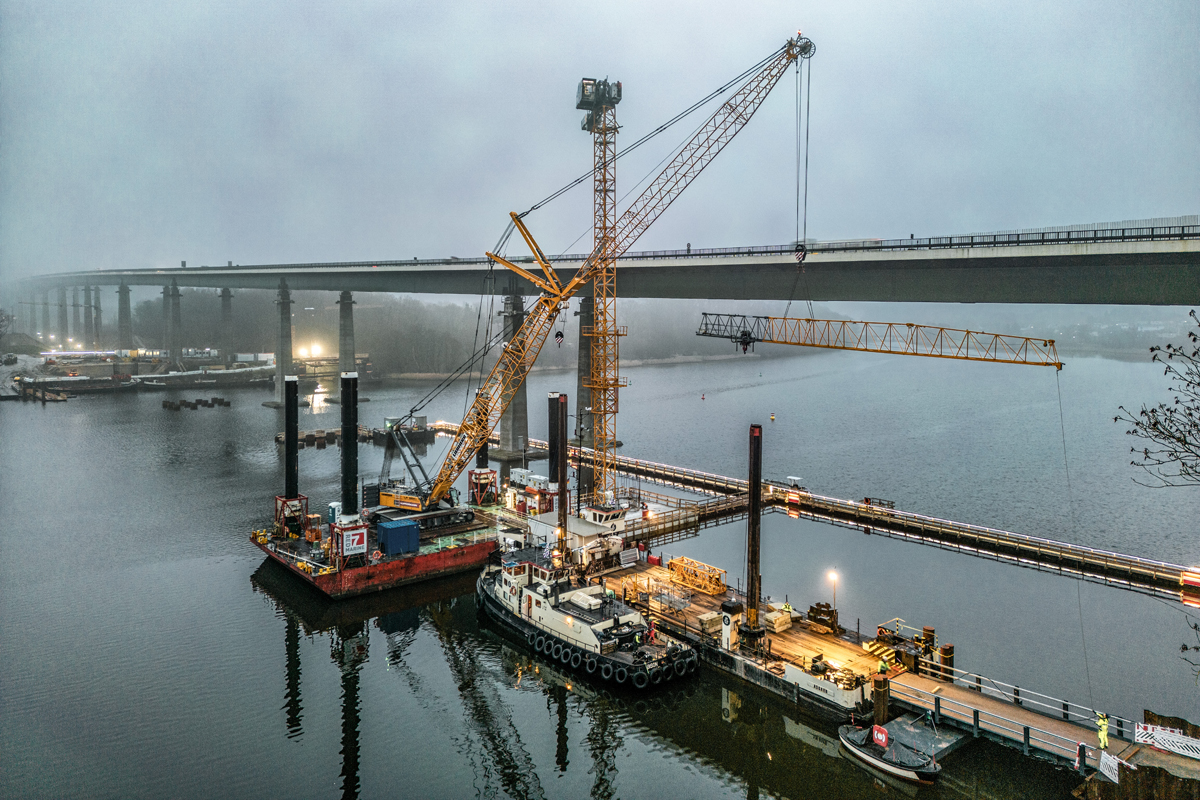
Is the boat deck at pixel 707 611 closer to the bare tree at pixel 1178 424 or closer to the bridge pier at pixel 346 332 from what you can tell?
the bare tree at pixel 1178 424

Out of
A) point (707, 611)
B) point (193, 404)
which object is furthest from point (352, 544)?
point (193, 404)

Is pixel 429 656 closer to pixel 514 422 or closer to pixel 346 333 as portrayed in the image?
pixel 514 422

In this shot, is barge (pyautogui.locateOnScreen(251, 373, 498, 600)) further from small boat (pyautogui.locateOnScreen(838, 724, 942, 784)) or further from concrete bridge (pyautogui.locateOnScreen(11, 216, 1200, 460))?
concrete bridge (pyautogui.locateOnScreen(11, 216, 1200, 460))

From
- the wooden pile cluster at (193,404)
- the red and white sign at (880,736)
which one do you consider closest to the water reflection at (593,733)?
the red and white sign at (880,736)

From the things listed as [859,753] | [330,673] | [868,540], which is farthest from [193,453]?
[859,753]

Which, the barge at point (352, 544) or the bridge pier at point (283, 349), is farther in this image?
the bridge pier at point (283, 349)

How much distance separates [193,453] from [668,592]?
2590 inches

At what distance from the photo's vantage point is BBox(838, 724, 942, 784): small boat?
21906 mm

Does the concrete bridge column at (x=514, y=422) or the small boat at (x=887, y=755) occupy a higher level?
the concrete bridge column at (x=514, y=422)

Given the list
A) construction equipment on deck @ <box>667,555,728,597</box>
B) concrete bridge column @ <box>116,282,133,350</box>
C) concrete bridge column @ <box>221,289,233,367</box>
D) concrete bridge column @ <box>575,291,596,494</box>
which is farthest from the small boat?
concrete bridge column @ <box>116,282,133,350</box>

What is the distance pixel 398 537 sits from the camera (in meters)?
40.4

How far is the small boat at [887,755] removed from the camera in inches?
862

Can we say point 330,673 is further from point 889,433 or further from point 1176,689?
point 889,433

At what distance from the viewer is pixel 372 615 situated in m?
36.1
